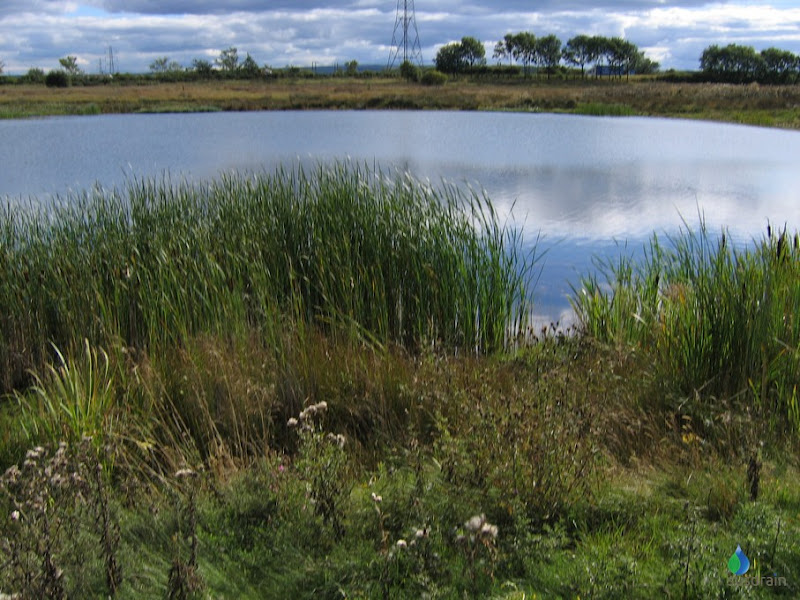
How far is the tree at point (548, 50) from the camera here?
69938 millimetres

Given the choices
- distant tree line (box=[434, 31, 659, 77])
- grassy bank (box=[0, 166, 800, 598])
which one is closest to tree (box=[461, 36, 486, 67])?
distant tree line (box=[434, 31, 659, 77])

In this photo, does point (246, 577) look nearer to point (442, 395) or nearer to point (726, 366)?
point (442, 395)

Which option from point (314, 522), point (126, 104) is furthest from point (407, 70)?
point (314, 522)

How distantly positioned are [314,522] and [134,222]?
14.6 feet

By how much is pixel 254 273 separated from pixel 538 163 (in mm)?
11951

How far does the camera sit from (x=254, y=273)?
4.98 metres

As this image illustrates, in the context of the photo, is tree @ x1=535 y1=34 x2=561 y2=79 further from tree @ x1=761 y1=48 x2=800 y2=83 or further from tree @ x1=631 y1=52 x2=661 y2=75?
tree @ x1=761 y1=48 x2=800 y2=83

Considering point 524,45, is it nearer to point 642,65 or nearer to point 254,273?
point 642,65

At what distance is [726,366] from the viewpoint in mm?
4117

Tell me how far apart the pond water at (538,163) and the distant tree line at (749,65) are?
1084 inches

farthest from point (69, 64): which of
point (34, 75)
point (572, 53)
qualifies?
point (572, 53)

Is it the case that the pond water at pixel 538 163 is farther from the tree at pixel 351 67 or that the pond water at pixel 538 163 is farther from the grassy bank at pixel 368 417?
the tree at pixel 351 67

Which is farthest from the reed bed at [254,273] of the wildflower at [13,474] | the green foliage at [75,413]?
the wildflower at [13,474]

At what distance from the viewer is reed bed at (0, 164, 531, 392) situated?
5.06 metres
